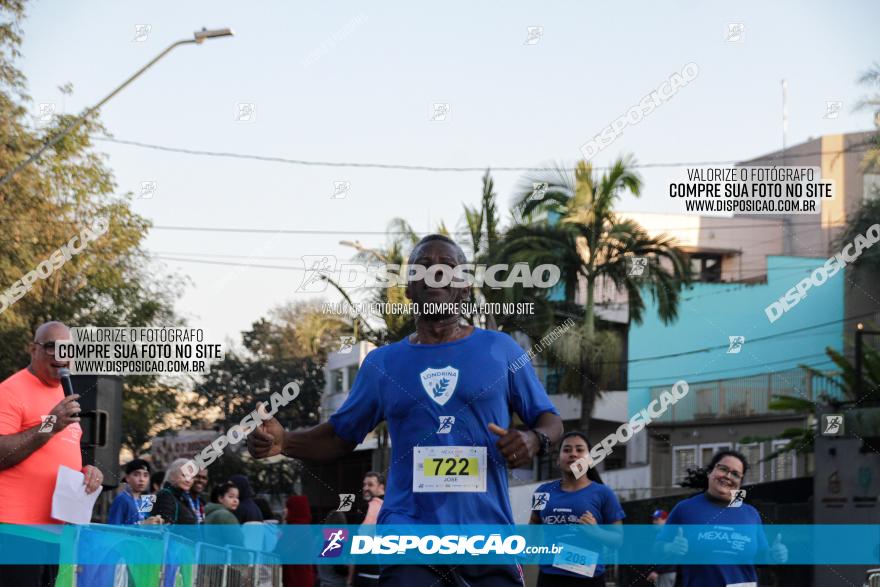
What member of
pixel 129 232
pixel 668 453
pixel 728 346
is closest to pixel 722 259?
pixel 728 346

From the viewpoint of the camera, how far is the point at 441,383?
464cm

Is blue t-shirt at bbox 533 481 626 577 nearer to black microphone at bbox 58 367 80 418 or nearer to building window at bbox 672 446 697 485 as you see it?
black microphone at bbox 58 367 80 418

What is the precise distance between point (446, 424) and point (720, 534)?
3930 millimetres

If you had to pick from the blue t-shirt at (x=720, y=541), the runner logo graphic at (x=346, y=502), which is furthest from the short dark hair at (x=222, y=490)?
the blue t-shirt at (x=720, y=541)

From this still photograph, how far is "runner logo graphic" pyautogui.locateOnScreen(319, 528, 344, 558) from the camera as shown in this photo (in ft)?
43.8

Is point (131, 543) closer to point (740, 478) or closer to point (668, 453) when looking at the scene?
point (740, 478)

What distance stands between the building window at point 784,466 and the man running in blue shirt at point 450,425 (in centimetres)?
2824

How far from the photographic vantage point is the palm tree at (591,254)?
3256 cm

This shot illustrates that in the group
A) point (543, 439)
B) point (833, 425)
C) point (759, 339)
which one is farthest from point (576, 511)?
point (759, 339)

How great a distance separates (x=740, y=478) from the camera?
8.33 meters

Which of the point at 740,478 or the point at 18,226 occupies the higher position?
the point at 18,226

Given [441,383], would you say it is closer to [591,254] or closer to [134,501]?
[134,501]

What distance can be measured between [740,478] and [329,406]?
44343 mm

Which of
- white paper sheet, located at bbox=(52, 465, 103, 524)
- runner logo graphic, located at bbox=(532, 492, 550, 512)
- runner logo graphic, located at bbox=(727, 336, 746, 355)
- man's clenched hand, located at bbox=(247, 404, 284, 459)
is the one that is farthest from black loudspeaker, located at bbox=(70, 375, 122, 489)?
runner logo graphic, located at bbox=(727, 336, 746, 355)
